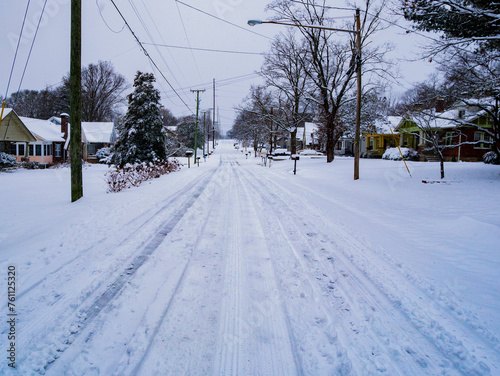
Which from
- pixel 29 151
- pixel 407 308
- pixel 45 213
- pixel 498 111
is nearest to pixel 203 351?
pixel 407 308

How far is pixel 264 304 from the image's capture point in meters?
3.18

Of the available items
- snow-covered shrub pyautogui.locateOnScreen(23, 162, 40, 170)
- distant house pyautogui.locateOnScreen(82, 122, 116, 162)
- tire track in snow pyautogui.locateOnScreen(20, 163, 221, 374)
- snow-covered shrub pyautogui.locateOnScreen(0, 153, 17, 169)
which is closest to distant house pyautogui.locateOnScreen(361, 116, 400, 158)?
tire track in snow pyautogui.locateOnScreen(20, 163, 221, 374)

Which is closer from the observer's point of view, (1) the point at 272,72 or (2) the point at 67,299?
(2) the point at 67,299

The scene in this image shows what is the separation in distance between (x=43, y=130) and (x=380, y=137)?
45.4 metres

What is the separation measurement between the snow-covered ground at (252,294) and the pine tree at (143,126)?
14106 millimetres

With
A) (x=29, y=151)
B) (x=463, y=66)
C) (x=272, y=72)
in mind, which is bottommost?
(x=29, y=151)

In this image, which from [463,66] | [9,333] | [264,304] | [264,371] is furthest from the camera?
[463,66]

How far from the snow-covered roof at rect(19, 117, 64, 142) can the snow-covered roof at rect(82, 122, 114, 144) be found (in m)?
4.20

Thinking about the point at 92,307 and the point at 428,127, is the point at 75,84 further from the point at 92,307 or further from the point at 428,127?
the point at 428,127

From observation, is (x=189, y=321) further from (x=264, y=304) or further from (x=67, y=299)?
(x=67, y=299)

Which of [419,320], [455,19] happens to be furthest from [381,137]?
[419,320]

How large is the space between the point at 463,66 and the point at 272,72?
20577 millimetres

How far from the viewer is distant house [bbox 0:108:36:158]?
93.5 ft

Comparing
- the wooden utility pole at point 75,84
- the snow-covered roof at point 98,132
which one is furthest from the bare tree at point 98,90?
the wooden utility pole at point 75,84
